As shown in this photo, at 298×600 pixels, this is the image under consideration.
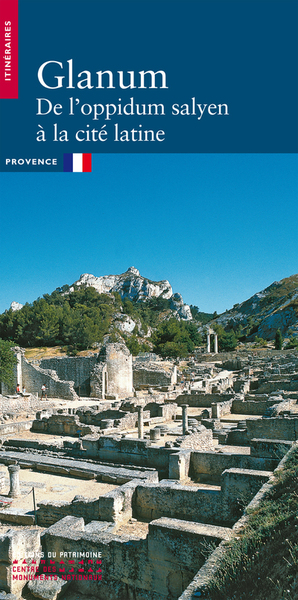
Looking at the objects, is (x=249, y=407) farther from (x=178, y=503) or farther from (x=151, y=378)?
(x=151, y=378)

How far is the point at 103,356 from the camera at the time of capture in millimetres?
35219

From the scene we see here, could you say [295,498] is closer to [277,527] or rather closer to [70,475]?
[277,527]

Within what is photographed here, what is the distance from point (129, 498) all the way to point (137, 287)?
15505cm

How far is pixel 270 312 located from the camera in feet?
354

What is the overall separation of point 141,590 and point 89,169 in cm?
1114

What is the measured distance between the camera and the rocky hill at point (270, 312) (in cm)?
9012

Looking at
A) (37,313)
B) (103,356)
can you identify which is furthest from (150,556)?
(37,313)

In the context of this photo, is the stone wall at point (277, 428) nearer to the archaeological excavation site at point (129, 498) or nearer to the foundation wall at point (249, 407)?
the archaeological excavation site at point (129, 498)

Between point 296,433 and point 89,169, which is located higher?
point 89,169

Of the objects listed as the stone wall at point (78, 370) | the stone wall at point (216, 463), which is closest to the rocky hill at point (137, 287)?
the stone wall at point (78, 370)

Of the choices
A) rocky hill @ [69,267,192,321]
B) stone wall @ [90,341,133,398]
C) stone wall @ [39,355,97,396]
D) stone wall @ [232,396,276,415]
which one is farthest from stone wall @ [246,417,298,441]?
rocky hill @ [69,267,192,321]

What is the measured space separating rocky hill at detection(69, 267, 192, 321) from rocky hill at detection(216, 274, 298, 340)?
16697mm

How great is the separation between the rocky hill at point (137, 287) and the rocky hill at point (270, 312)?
16.7 metres

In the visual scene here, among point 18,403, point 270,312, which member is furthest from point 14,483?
point 270,312
